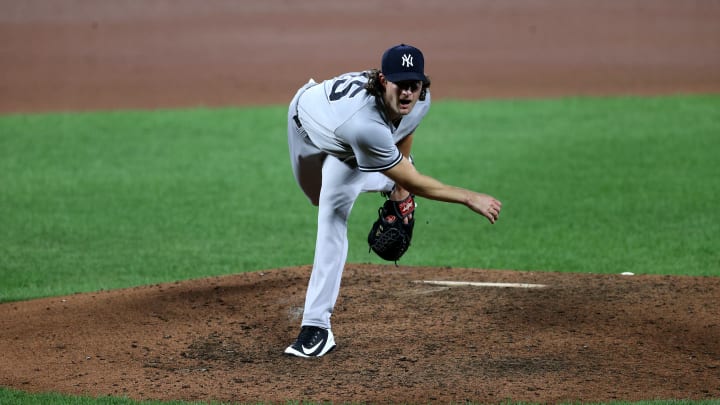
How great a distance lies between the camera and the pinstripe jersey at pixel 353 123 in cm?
492

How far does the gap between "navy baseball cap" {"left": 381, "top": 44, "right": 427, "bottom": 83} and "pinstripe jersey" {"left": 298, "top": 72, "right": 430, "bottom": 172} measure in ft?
0.63

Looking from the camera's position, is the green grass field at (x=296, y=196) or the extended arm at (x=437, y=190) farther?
the green grass field at (x=296, y=196)

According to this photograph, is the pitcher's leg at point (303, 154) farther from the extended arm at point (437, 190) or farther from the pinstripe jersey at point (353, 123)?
the extended arm at point (437, 190)

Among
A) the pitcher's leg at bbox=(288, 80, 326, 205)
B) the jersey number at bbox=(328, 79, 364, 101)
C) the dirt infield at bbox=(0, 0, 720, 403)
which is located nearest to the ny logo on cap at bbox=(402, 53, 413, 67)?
the jersey number at bbox=(328, 79, 364, 101)

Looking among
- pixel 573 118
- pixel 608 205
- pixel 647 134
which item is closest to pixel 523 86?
pixel 573 118

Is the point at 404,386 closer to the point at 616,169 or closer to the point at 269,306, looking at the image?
the point at 269,306

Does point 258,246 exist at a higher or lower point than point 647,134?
lower

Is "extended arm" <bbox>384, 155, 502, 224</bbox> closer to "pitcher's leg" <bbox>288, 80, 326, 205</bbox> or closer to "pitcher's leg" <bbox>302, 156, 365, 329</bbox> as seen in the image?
"pitcher's leg" <bbox>302, 156, 365, 329</bbox>

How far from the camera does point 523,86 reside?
1585 cm

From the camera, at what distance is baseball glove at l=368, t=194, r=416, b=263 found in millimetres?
5633

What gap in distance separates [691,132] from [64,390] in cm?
896

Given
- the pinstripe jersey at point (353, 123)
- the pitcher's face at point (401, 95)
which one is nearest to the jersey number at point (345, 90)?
the pinstripe jersey at point (353, 123)

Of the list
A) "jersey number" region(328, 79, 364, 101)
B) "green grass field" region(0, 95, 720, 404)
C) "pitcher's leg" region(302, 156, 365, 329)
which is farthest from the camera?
"green grass field" region(0, 95, 720, 404)

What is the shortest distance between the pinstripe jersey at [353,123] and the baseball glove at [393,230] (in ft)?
1.28
